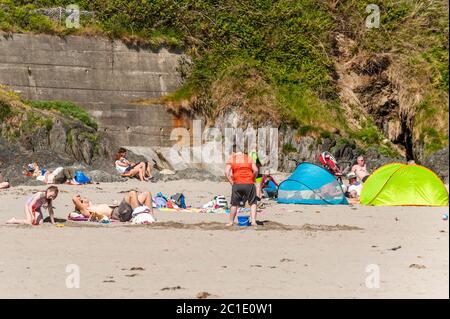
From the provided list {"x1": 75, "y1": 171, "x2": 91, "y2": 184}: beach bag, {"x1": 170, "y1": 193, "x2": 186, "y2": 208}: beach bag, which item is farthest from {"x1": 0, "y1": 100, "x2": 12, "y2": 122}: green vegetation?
{"x1": 170, "y1": 193, "x2": 186, "y2": 208}: beach bag

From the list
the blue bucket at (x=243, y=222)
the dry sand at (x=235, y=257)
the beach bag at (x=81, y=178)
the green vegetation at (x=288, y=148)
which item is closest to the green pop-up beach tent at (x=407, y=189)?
the dry sand at (x=235, y=257)

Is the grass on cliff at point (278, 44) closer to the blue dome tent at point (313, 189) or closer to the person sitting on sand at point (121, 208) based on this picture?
the blue dome tent at point (313, 189)

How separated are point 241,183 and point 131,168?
30.3 feet

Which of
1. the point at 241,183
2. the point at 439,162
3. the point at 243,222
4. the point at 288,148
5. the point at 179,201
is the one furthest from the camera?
the point at 288,148

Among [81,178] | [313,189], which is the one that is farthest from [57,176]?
[313,189]

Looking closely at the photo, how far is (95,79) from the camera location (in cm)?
2739

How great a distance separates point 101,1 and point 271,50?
222 inches

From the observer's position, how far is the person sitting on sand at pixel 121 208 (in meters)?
14.3

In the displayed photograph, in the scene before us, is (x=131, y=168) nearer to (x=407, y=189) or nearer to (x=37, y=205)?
(x=407, y=189)

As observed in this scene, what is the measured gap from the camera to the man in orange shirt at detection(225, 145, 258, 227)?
14008mm

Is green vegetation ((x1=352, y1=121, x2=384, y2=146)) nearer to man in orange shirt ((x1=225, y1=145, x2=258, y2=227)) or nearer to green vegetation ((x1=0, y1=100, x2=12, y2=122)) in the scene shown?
green vegetation ((x1=0, y1=100, x2=12, y2=122))

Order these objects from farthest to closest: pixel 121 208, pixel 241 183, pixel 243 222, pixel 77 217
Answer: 1. pixel 77 217
2. pixel 121 208
3. pixel 241 183
4. pixel 243 222

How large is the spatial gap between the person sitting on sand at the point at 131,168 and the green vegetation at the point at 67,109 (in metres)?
2.48

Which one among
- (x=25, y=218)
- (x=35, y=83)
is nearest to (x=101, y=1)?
(x=35, y=83)
